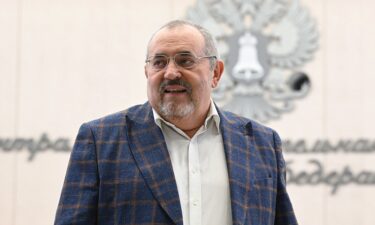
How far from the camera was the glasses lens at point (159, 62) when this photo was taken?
73.7 inches

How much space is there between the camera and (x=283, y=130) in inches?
188

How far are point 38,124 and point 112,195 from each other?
3275mm

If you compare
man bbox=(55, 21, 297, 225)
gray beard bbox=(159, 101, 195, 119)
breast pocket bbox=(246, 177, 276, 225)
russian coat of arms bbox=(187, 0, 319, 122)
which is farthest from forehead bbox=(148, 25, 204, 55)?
russian coat of arms bbox=(187, 0, 319, 122)

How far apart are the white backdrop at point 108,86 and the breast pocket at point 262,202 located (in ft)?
9.47

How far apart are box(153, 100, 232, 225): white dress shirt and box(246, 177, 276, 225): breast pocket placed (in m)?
0.08

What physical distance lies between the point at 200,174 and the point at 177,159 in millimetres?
91

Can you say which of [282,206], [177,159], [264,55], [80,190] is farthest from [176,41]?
[264,55]

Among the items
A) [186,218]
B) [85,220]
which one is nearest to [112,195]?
[85,220]

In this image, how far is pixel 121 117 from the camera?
1.92m

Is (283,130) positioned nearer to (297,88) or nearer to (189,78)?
(297,88)

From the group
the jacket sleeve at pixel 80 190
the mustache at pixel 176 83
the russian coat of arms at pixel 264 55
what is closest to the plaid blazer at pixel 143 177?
the jacket sleeve at pixel 80 190

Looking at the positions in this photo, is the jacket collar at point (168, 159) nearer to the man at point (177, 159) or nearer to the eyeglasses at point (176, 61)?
the man at point (177, 159)

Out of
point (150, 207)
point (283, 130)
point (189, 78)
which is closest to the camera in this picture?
point (150, 207)

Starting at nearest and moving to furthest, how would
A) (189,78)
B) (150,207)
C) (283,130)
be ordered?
(150,207), (189,78), (283,130)
